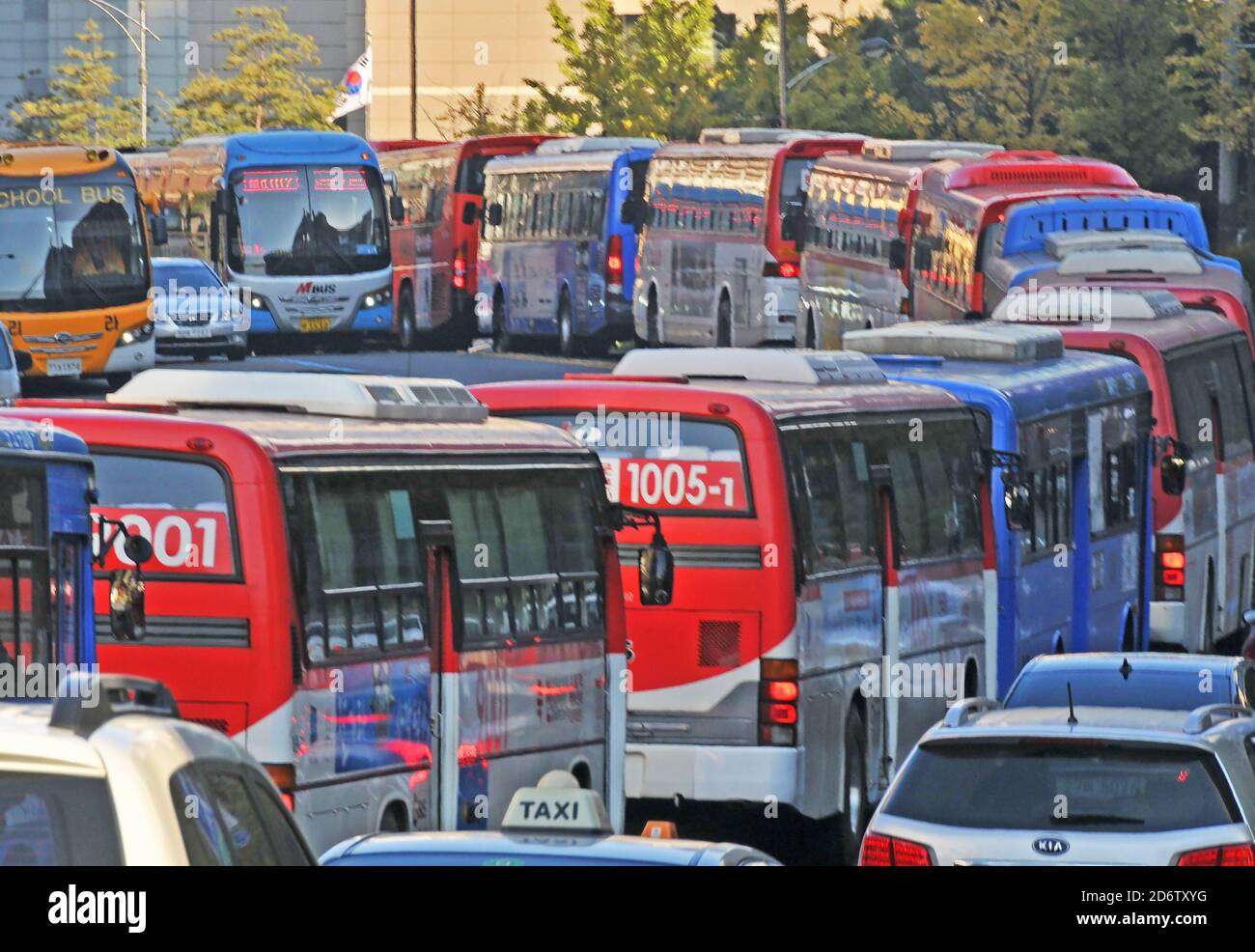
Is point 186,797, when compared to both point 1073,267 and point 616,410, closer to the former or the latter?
point 616,410

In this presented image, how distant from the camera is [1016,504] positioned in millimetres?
20812

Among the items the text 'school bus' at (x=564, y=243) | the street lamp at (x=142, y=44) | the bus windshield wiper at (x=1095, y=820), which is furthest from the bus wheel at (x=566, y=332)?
the bus windshield wiper at (x=1095, y=820)

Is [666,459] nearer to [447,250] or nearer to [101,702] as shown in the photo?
[101,702]

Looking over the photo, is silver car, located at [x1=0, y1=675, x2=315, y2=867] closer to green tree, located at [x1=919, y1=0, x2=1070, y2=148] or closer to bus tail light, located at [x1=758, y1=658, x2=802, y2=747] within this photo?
bus tail light, located at [x1=758, y1=658, x2=802, y2=747]

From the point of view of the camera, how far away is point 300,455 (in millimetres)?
12430

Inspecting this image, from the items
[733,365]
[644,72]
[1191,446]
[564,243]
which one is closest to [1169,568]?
[1191,446]

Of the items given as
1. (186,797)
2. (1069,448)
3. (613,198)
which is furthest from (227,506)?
(613,198)

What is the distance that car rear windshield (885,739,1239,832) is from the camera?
10211 millimetres

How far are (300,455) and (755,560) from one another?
3966 millimetres

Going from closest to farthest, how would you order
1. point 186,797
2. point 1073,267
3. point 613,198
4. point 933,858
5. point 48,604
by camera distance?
point 186,797, point 933,858, point 48,604, point 1073,267, point 613,198

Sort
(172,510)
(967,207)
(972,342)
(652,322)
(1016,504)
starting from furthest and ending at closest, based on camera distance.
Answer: (652,322), (967,207), (972,342), (1016,504), (172,510)

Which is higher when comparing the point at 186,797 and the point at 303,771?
the point at 186,797

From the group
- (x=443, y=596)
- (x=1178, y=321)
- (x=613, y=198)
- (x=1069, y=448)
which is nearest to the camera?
(x=443, y=596)

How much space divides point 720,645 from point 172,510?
434 centimetres
